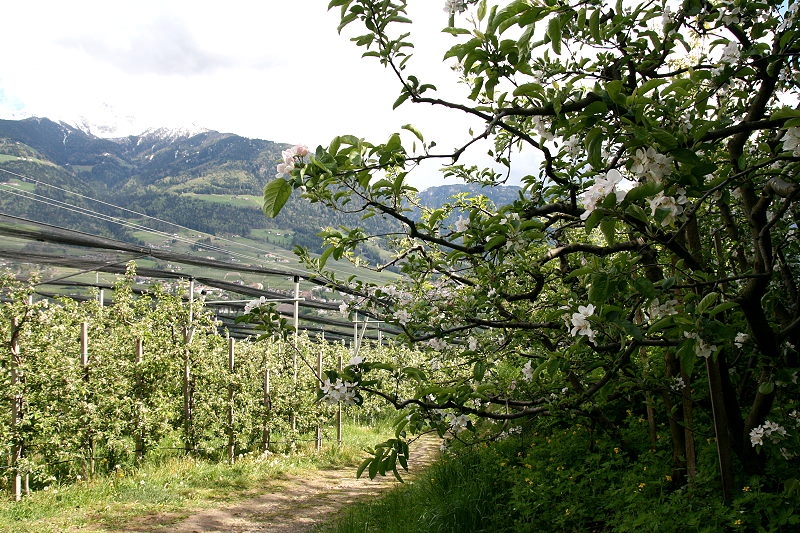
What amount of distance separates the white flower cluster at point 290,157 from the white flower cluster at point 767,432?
1890 millimetres

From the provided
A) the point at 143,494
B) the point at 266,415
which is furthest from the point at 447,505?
the point at 266,415

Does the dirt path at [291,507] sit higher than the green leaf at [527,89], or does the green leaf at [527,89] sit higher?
the green leaf at [527,89]

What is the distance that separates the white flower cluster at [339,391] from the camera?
5.90ft

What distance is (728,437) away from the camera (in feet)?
7.44

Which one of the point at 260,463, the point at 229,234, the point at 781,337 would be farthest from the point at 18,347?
the point at 229,234

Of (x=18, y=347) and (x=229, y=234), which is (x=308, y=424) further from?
(x=229, y=234)

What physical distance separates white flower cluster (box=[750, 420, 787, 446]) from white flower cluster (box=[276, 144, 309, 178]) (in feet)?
6.20

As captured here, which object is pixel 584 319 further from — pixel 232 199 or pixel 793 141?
pixel 232 199

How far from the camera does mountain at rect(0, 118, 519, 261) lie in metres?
89.8

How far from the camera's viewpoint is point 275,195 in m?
1.20

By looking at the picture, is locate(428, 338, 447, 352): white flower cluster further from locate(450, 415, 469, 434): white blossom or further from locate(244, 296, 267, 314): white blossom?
locate(244, 296, 267, 314): white blossom

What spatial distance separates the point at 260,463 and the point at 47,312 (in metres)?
3.48

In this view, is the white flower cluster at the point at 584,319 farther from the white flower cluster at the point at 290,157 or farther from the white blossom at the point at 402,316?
the white blossom at the point at 402,316

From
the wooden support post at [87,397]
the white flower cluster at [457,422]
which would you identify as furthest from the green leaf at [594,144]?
the wooden support post at [87,397]
